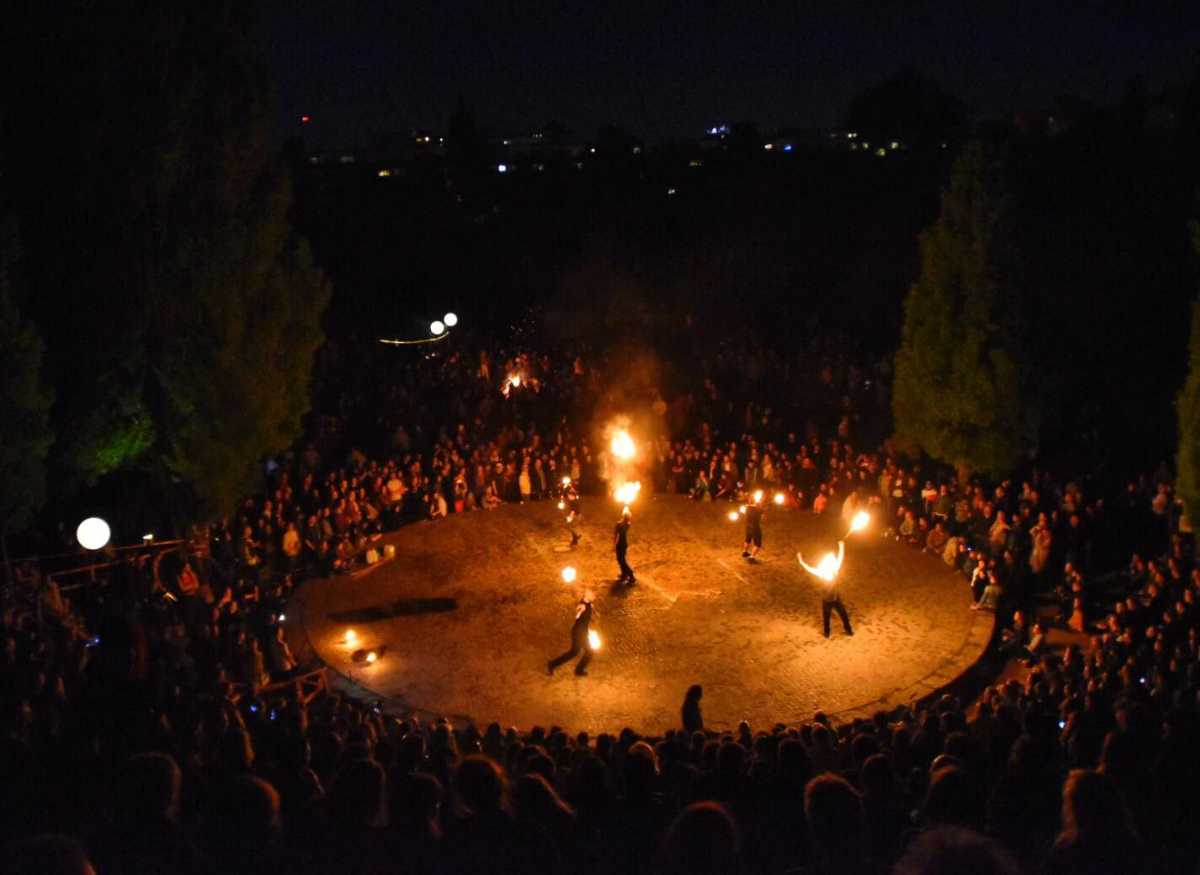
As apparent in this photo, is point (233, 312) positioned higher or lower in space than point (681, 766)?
higher

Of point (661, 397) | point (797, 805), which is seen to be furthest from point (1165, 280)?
point (797, 805)

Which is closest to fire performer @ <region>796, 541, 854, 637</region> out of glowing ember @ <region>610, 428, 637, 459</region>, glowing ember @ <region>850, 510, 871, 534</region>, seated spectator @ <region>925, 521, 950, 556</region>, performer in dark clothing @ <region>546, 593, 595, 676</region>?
glowing ember @ <region>850, 510, 871, 534</region>

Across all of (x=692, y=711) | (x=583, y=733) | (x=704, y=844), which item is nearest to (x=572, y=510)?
(x=692, y=711)

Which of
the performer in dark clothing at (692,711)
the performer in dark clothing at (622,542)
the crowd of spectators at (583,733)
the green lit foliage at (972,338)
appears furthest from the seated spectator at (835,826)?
the green lit foliage at (972,338)

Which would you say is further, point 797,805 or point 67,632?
point 67,632

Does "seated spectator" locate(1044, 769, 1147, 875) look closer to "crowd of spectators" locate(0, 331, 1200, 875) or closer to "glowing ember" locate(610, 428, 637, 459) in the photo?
"crowd of spectators" locate(0, 331, 1200, 875)

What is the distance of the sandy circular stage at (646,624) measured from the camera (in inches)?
508

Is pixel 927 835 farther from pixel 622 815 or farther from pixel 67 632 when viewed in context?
pixel 67 632

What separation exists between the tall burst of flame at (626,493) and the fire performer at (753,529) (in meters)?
2.89

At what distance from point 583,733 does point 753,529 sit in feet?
28.5

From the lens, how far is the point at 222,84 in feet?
59.0

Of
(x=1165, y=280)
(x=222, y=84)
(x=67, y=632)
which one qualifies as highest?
(x=222, y=84)

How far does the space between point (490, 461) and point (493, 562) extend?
14.2ft

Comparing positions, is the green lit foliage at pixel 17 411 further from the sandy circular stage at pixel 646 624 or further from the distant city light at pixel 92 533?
the sandy circular stage at pixel 646 624
